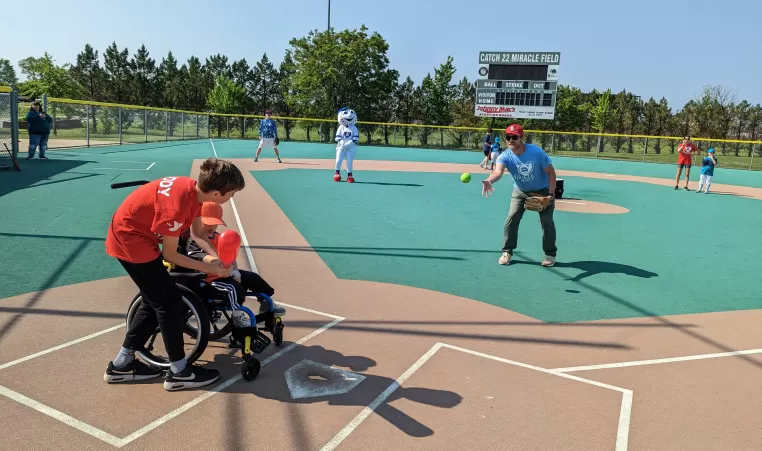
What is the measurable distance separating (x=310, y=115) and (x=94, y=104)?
27636 millimetres

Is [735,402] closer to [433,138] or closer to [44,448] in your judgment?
[44,448]

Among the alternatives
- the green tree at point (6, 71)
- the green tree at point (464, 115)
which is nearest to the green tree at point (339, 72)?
the green tree at point (464, 115)

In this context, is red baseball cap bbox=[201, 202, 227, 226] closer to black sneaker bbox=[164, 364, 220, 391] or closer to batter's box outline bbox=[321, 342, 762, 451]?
black sneaker bbox=[164, 364, 220, 391]

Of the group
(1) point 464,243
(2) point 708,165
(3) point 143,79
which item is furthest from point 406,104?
(1) point 464,243

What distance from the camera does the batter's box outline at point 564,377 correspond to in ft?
11.1

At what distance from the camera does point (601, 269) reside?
25.2 ft

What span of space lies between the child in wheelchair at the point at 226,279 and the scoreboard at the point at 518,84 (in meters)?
33.2

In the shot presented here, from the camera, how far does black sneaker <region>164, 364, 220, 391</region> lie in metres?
3.80

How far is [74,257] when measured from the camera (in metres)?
→ 7.04

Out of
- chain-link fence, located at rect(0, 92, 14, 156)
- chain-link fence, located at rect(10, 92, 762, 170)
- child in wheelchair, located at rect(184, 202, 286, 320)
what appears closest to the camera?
child in wheelchair, located at rect(184, 202, 286, 320)

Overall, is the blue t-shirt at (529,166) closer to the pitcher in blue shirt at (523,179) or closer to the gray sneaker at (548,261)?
the pitcher in blue shirt at (523,179)

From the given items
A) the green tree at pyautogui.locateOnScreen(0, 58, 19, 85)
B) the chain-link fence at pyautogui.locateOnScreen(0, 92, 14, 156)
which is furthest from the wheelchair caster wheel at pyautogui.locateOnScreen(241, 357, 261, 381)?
the green tree at pyautogui.locateOnScreen(0, 58, 19, 85)

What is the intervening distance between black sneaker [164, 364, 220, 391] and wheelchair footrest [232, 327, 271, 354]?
0.34 m

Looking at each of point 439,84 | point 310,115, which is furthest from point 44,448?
point 439,84
